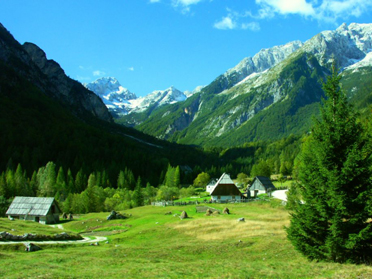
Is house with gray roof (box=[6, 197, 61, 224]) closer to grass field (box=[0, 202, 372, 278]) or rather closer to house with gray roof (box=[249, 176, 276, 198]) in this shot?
grass field (box=[0, 202, 372, 278])

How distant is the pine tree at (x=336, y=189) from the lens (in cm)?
2084

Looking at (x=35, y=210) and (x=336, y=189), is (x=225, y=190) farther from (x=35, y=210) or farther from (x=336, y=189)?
(x=336, y=189)

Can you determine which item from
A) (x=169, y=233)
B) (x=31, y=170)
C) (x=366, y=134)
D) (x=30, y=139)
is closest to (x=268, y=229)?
(x=169, y=233)

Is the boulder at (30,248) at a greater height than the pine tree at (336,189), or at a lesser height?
lesser

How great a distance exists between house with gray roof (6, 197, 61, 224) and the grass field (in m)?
28.2

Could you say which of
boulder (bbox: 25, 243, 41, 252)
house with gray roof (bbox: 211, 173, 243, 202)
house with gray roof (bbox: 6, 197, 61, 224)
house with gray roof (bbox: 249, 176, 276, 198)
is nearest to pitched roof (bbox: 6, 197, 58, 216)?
house with gray roof (bbox: 6, 197, 61, 224)

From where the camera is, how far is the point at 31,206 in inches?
2874

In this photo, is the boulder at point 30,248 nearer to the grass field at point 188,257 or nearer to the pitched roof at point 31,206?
the grass field at point 188,257

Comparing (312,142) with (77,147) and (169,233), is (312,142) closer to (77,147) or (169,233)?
(169,233)

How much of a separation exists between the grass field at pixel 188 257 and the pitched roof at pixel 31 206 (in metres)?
28.8

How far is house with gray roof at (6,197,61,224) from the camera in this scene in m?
70.7

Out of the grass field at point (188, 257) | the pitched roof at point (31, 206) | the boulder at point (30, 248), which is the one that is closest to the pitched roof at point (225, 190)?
the grass field at point (188, 257)

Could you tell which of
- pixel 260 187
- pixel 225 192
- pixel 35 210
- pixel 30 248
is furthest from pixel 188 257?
pixel 260 187

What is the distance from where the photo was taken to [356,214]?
20.6m
